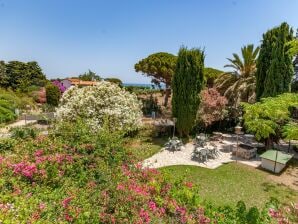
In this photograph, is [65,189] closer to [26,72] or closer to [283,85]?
[283,85]

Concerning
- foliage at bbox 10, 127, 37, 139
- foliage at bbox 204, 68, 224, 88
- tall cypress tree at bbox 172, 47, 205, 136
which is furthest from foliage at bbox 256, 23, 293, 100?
foliage at bbox 10, 127, 37, 139

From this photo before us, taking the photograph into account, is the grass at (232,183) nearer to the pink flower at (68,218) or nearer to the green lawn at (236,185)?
the green lawn at (236,185)

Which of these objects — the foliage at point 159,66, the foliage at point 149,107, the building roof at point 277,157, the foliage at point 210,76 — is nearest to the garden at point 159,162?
the building roof at point 277,157

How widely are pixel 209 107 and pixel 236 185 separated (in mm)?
9423

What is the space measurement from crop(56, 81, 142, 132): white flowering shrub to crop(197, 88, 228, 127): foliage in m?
6.49

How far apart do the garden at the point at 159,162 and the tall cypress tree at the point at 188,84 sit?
8 cm

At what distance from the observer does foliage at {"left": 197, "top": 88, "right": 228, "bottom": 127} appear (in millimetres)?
19312

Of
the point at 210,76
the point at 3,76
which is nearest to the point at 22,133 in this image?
the point at 210,76

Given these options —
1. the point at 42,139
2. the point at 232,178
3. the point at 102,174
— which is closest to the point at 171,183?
the point at 102,174

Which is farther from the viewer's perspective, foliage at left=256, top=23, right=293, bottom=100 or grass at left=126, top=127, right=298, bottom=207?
foliage at left=256, top=23, right=293, bottom=100

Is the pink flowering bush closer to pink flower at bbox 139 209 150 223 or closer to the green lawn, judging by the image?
pink flower at bbox 139 209 150 223

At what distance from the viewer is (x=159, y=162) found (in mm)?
13766

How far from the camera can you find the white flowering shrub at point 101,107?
14320 mm

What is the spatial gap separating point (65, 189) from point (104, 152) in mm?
1931
